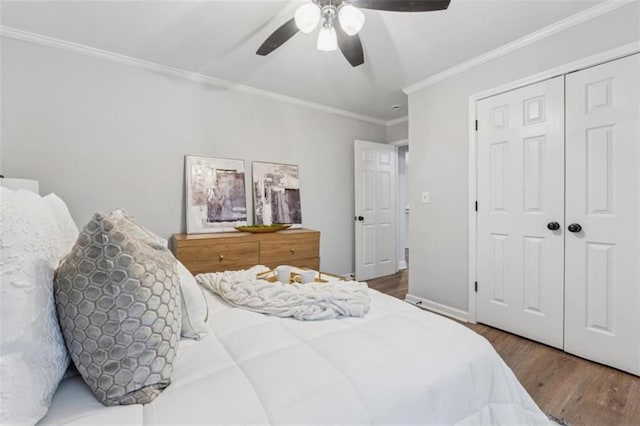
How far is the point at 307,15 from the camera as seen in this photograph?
1532mm

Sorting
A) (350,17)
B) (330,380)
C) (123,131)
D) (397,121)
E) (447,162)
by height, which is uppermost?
(397,121)

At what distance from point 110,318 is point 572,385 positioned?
2452 millimetres

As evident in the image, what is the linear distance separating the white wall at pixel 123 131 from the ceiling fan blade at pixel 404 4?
6.55 feet

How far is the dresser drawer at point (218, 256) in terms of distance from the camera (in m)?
2.49

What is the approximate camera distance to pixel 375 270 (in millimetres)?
4250

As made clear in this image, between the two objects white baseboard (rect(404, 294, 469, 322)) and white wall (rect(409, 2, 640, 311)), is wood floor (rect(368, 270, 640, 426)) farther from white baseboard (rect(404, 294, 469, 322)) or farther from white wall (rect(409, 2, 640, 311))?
white wall (rect(409, 2, 640, 311))

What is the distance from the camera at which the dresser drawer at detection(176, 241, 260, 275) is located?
2.49m

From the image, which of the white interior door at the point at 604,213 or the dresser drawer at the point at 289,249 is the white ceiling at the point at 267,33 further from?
the dresser drawer at the point at 289,249

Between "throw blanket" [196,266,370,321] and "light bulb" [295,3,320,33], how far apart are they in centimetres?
139

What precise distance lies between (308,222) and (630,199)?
2.85 meters

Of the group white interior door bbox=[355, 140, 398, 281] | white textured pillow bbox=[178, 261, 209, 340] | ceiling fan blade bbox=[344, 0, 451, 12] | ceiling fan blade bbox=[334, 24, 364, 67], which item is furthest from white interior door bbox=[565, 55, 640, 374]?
white textured pillow bbox=[178, 261, 209, 340]

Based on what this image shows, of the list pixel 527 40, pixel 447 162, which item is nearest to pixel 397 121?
pixel 447 162

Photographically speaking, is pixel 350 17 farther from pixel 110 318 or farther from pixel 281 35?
pixel 110 318

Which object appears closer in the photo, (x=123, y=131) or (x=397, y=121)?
(x=123, y=131)
